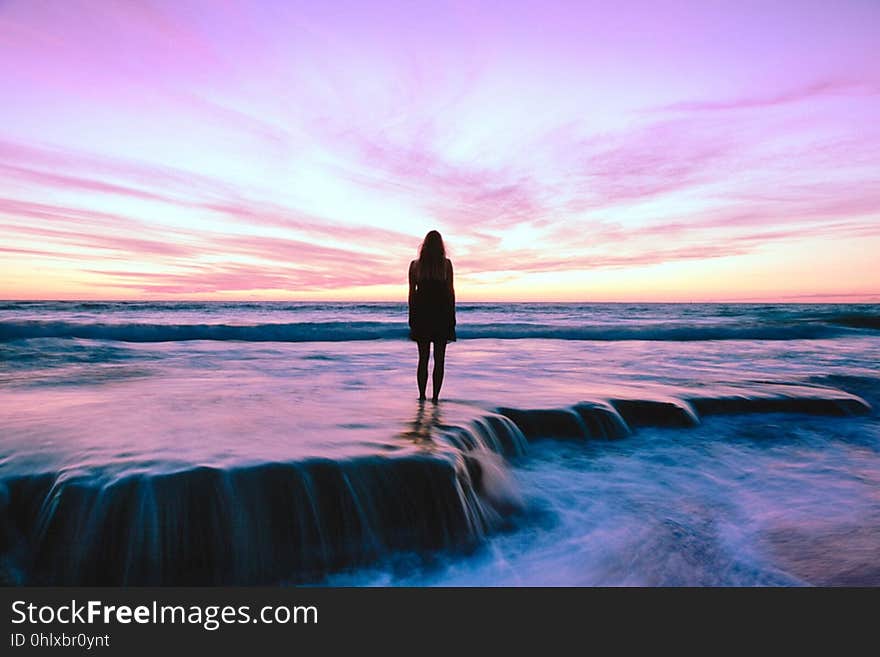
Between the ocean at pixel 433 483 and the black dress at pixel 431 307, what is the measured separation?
33.2 inches

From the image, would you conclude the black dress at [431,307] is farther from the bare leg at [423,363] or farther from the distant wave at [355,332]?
the distant wave at [355,332]

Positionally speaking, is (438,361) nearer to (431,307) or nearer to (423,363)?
(423,363)

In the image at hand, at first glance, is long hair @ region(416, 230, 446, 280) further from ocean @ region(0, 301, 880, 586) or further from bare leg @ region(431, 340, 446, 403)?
ocean @ region(0, 301, 880, 586)

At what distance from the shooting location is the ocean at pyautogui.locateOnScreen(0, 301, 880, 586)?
123 inches

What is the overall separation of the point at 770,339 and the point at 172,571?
21376mm

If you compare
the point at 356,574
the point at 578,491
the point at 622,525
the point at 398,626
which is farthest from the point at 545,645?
the point at 578,491

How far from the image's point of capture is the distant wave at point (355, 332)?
18188 millimetres

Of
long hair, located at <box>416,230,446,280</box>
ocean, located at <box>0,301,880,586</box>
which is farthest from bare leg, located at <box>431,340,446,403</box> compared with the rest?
long hair, located at <box>416,230,446,280</box>

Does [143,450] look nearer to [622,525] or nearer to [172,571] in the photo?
[172,571]

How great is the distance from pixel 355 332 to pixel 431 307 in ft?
50.6

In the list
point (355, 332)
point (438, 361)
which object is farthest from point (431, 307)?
point (355, 332)

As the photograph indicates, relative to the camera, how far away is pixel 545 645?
7.65 feet

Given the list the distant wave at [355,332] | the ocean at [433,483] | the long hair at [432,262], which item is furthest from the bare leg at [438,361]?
the distant wave at [355,332]

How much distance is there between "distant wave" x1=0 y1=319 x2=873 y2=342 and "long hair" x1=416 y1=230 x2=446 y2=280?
14.2 meters
